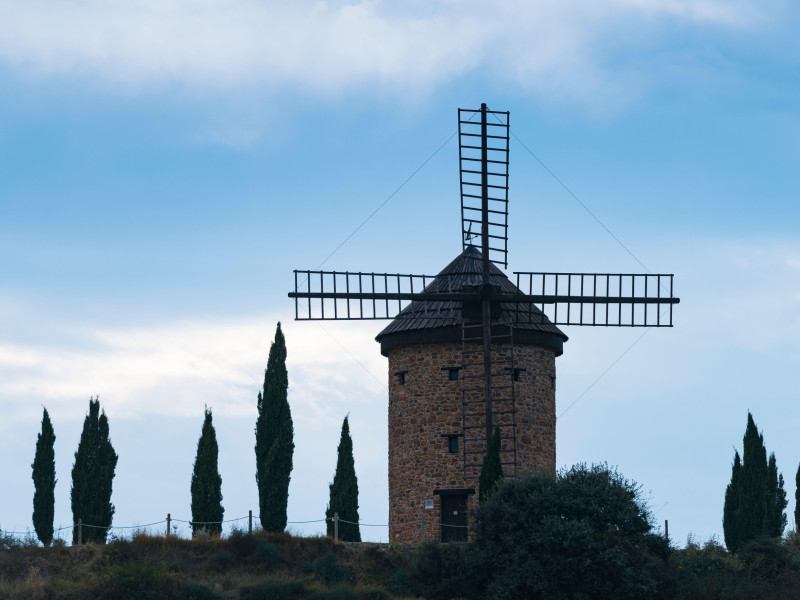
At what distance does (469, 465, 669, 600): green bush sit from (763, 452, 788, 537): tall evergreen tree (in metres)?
8.05

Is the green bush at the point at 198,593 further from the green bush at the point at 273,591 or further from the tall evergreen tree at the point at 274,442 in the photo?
the tall evergreen tree at the point at 274,442

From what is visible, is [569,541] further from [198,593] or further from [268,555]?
[198,593]

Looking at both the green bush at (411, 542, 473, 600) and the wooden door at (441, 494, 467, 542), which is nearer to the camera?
the green bush at (411, 542, 473, 600)

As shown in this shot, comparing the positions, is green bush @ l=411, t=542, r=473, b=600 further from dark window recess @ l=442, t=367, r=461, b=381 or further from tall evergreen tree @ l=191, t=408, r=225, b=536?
tall evergreen tree @ l=191, t=408, r=225, b=536

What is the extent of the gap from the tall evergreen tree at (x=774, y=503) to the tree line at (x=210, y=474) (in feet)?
40.0

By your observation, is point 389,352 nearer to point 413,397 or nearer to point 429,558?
point 413,397

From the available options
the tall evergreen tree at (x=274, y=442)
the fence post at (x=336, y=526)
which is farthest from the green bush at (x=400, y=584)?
the tall evergreen tree at (x=274, y=442)

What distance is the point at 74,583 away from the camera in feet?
94.4

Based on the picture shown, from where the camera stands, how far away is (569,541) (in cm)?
2956

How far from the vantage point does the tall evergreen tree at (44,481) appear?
38.5m

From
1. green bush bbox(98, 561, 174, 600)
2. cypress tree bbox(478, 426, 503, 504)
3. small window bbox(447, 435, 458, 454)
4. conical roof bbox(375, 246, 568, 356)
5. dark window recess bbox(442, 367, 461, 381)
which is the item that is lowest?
green bush bbox(98, 561, 174, 600)

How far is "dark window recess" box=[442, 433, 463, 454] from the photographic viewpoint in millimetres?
35844

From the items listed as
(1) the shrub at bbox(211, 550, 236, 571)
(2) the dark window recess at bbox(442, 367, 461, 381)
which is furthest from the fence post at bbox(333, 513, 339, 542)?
(2) the dark window recess at bbox(442, 367, 461, 381)

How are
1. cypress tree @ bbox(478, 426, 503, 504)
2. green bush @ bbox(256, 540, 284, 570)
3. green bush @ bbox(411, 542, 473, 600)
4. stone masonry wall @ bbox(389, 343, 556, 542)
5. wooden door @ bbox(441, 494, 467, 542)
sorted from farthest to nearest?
1. stone masonry wall @ bbox(389, 343, 556, 542)
2. wooden door @ bbox(441, 494, 467, 542)
3. cypress tree @ bbox(478, 426, 503, 504)
4. green bush @ bbox(256, 540, 284, 570)
5. green bush @ bbox(411, 542, 473, 600)
